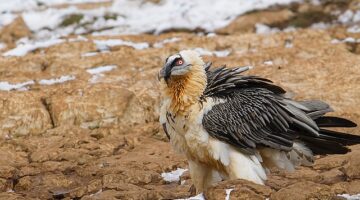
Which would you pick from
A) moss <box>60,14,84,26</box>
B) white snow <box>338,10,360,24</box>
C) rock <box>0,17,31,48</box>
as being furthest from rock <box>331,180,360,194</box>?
moss <box>60,14,84,26</box>

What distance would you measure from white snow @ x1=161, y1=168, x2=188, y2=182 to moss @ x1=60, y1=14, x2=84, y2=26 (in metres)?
9.46

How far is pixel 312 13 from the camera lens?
18.0 m

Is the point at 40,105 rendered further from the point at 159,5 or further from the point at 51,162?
the point at 159,5

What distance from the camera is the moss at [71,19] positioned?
62.8ft

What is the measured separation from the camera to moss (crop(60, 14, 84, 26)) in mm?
19141

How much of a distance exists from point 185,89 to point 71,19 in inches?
440

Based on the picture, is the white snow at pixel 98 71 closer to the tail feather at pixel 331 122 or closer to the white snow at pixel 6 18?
the white snow at pixel 6 18

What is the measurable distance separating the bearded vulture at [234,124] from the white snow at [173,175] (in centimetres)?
125

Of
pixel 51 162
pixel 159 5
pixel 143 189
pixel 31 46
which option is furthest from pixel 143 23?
pixel 143 189

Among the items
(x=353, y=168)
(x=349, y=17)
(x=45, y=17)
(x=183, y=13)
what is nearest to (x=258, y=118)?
(x=353, y=168)

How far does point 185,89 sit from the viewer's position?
28.4 ft

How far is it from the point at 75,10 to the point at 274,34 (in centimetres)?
597

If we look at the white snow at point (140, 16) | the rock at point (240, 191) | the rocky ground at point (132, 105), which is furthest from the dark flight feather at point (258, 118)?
the white snow at point (140, 16)

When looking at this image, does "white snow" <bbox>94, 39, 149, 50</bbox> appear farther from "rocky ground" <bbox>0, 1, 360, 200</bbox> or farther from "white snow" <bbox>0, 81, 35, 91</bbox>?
"white snow" <bbox>0, 81, 35, 91</bbox>
